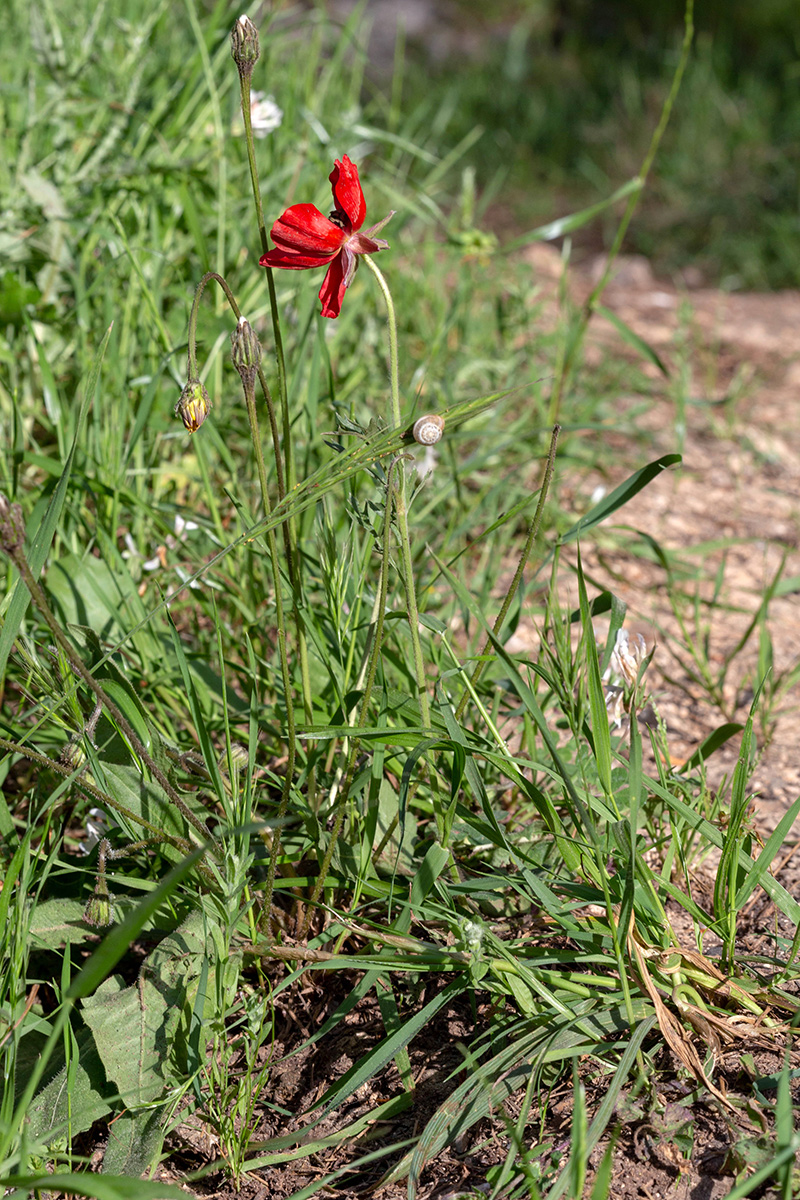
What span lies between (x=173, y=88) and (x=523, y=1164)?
2.36 meters

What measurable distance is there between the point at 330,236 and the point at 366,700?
0.47 m

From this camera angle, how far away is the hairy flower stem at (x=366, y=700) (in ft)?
3.26

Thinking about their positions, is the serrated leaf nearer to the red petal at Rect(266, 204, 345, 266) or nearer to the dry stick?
the dry stick

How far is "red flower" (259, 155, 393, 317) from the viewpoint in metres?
0.99

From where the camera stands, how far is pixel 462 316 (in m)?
2.55

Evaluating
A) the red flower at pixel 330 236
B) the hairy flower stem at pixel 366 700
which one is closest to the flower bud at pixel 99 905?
the hairy flower stem at pixel 366 700

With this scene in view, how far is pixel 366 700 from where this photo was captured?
111 centimetres

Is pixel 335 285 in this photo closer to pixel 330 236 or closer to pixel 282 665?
pixel 330 236

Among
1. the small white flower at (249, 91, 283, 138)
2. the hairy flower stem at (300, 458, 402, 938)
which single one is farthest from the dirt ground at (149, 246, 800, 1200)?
the small white flower at (249, 91, 283, 138)

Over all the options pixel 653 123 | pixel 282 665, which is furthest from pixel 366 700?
pixel 653 123

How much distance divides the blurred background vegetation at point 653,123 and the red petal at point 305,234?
1.89 meters

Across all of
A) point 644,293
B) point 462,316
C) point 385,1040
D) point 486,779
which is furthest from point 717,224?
point 385,1040

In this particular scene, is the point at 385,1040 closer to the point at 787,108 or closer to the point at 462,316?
the point at 462,316

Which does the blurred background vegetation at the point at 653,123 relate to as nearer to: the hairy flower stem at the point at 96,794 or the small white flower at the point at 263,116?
the small white flower at the point at 263,116
